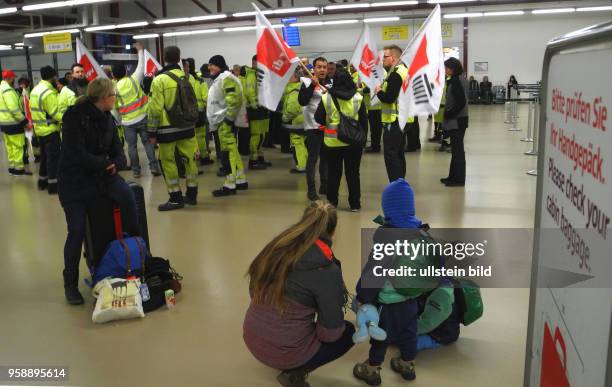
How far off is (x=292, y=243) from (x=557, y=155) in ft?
4.45

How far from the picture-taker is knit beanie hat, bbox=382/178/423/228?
2592 mm

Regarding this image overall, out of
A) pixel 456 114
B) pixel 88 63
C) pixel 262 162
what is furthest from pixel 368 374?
pixel 88 63

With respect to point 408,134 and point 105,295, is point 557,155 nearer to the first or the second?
point 105,295

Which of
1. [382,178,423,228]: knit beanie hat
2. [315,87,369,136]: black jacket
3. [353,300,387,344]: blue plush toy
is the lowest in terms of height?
[353,300,387,344]: blue plush toy

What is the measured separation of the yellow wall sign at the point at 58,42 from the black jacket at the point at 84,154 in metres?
12.4

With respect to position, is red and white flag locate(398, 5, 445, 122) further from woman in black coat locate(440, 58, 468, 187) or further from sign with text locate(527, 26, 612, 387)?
sign with text locate(527, 26, 612, 387)

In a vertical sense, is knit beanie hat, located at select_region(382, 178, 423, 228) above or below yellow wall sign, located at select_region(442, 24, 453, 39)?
below

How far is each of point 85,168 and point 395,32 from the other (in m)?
18.1

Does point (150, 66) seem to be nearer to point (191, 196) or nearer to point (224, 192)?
point (224, 192)

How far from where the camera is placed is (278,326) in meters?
2.38

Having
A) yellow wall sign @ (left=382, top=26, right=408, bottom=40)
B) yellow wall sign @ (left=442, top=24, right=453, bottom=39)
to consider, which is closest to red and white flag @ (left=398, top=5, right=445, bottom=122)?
yellow wall sign @ (left=382, top=26, right=408, bottom=40)

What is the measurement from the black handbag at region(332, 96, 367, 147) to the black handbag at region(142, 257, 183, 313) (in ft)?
7.04

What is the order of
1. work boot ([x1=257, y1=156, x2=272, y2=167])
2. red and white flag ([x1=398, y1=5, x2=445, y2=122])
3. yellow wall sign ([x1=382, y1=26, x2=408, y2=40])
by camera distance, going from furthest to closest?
yellow wall sign ([x1=382, y1=26, x2=408, y2=40]) < work boot ([x1=257, y1=156, x2=272, y2=167]) < red and white flag ([x1=398, y1=5, x2=445, y2=122])

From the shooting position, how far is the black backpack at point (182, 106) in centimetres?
545
